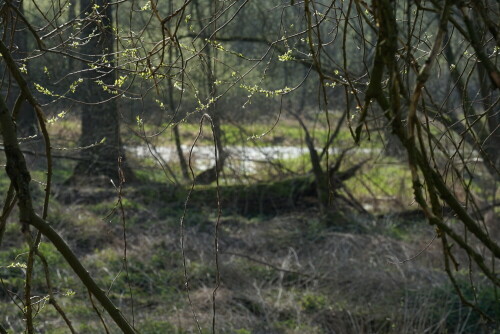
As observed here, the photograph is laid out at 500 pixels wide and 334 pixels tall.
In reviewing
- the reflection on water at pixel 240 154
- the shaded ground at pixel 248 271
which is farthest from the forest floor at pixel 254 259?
the reflection on water at pixel 240 154

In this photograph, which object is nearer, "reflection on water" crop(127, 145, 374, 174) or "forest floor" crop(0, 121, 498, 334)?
"forest floor" crop(0, 121, 498, 334)

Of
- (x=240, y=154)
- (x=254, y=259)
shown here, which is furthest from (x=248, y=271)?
→ (x=240, y=154)

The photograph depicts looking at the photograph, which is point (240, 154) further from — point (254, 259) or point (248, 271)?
point (248, 271)

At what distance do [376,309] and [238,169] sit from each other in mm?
4445

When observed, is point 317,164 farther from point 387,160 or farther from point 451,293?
point 451,293

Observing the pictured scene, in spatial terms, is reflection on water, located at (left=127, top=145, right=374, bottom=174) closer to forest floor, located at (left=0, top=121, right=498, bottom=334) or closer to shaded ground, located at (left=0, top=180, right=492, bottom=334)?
forest floor, located at (left=0, top=121, right=498, bottom=334)

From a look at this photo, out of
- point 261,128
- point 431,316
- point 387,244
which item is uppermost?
point 261,128

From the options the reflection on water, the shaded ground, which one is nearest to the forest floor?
the shaded ground

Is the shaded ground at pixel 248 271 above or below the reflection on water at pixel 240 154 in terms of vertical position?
below

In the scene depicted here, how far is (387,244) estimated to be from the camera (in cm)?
982

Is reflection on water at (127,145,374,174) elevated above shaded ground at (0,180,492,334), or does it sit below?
above

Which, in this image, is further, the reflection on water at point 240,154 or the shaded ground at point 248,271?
the reflection on water at point 240,154

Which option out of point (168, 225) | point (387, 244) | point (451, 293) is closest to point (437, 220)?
point (451, 293)

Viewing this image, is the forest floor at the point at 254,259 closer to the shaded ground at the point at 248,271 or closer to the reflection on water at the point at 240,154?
the shaded ground at the point at 248,271
